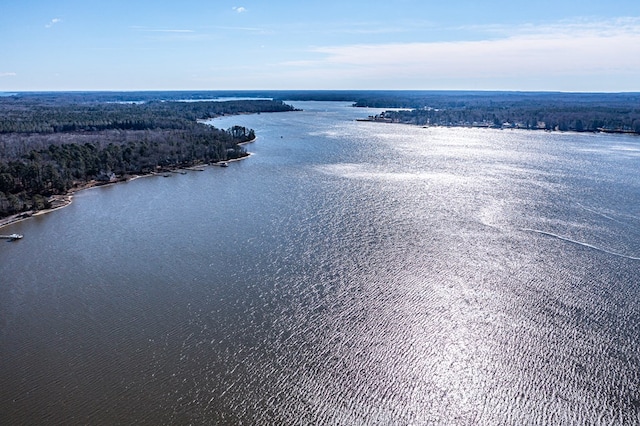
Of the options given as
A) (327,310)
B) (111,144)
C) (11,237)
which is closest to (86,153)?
(111,144)

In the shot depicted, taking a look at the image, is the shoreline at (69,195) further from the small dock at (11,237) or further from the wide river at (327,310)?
the small dock at (11,237)

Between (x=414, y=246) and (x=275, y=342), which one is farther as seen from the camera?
(x=414, y=246)

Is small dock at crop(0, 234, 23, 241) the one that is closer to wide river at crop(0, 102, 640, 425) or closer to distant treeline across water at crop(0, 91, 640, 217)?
wide river at crop(0, 102, 640, 425)

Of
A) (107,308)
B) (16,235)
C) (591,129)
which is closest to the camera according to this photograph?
(107,308)

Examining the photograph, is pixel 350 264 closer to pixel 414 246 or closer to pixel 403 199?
pixel 414 246

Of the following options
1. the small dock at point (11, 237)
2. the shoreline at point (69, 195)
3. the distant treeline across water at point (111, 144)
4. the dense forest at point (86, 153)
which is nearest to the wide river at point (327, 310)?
the small dock at point (11, 237)

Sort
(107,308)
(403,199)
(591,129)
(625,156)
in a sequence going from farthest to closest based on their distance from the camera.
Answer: (591,129), (625,156), (403,199), (107,308)

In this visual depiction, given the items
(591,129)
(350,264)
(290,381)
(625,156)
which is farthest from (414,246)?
(591,129)

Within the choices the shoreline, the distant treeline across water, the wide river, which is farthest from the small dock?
the distant treeline across water
